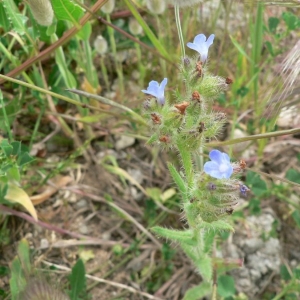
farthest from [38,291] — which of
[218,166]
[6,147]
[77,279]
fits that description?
[218,166]

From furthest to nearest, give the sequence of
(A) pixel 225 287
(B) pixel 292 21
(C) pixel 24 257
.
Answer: (B) pixel 292 21 < (A) pixel 225 287 < (C) pixel 24 257

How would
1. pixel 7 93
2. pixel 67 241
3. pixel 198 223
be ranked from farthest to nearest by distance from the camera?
pixel 7 93, pixel 67 241, pixel 198 223

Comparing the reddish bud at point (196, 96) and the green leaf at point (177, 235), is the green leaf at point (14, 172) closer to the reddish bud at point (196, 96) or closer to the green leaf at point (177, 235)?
the green leaf at point (177, 235)

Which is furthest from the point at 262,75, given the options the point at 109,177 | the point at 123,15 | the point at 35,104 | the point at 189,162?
the point at 189,162

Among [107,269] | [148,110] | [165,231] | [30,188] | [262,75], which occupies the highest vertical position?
[262,75]

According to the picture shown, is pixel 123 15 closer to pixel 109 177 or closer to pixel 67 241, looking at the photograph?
pixel 109 177

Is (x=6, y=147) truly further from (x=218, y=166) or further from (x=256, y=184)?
(x=256, y=184)
